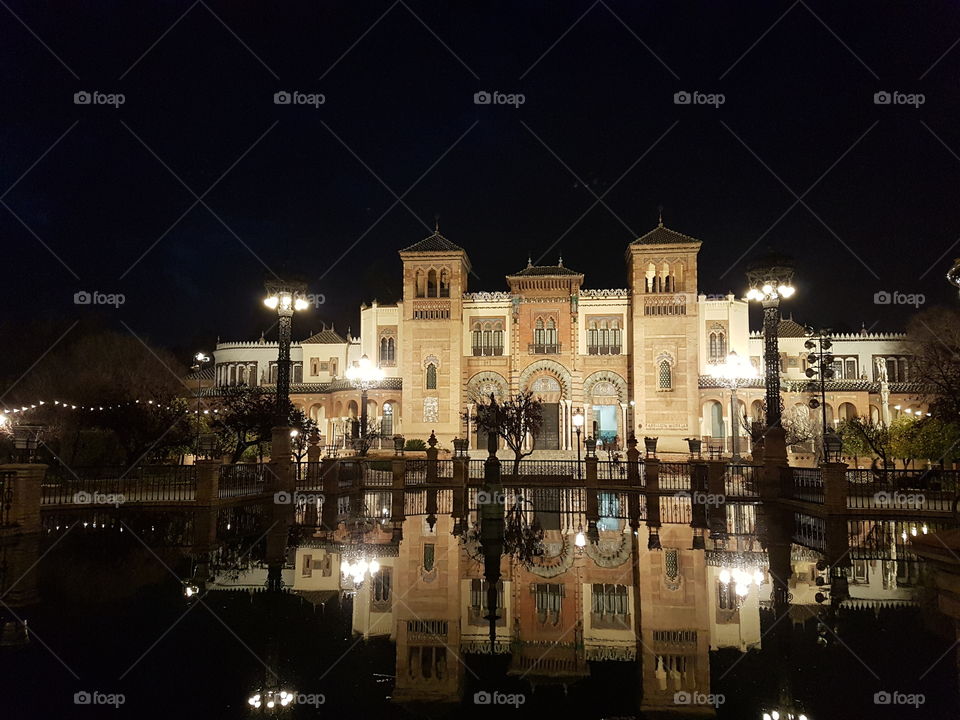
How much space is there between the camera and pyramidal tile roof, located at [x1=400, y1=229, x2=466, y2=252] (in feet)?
141

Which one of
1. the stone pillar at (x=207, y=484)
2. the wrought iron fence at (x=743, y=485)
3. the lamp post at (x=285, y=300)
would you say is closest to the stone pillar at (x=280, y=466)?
the lamp post at (x=285, y=300)

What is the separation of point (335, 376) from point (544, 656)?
43.2 meters

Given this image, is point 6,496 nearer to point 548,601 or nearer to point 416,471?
point 548,601

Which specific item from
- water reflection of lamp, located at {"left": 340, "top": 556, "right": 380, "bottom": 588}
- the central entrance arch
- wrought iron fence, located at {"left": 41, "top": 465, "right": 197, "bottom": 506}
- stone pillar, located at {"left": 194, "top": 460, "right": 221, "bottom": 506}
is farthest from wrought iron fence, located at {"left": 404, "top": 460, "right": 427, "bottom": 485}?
the central entrance arch

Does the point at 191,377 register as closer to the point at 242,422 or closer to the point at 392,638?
the point at 242,422

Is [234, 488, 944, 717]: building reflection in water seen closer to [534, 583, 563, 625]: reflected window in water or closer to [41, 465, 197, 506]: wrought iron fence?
[534, 583, 563, 625]: reflected window in water

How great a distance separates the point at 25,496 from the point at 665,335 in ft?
115

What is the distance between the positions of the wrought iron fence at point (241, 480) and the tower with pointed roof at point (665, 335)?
26.6m

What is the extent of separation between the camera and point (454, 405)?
41.5m

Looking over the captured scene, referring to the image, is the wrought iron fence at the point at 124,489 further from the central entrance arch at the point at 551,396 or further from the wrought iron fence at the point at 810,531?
the central entrance arch at the point at 551,396

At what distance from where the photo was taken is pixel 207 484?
48.8 feet

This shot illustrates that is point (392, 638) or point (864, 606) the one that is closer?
point (392, 638)

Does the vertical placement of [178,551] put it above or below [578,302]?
below

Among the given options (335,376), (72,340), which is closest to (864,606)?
(335,376)
